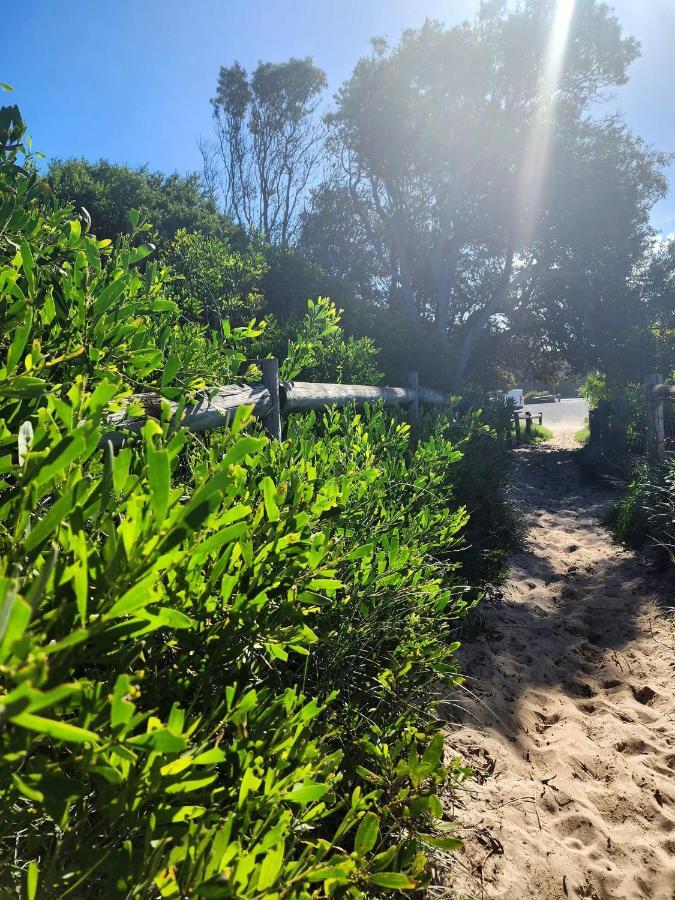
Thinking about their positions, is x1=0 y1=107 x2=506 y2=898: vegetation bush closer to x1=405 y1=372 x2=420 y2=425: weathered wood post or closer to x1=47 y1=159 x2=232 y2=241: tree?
x1=405 y1=372 x2=420 y2=425: weathered wood post

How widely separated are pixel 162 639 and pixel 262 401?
73.1 inches

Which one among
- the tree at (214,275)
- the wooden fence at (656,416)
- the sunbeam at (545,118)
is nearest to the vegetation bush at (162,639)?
the tree at (214,275)

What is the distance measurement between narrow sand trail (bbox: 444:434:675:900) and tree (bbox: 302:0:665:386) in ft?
40.4

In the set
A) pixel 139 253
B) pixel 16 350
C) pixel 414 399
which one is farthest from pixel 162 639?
pixel 414 399

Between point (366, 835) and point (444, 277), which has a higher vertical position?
point (444, 277)

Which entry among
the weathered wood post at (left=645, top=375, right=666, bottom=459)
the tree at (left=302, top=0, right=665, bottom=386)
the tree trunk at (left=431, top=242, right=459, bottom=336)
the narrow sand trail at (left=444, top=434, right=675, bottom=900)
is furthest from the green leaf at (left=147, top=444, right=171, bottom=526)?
the tree trunk at (left=431, top=242, right=459, bottom=336)

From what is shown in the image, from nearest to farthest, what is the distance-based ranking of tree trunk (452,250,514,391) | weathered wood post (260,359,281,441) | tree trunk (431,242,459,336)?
weathered wood post (260,359,281,441) < tree trunk (452,250,514,391) < tree trunk (431,242,459,336)

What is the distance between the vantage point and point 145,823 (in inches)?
30.0

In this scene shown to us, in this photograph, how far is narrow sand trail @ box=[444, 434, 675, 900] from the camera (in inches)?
80.0

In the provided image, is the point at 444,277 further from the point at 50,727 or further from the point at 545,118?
the point at 50,727

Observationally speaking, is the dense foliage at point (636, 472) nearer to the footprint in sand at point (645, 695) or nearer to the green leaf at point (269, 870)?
the footprint in sand at point (645, 695)

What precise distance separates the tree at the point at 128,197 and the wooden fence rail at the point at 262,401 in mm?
8108

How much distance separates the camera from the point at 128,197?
11.8 metres

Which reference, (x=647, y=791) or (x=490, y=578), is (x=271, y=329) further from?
(x=647, y=791)
